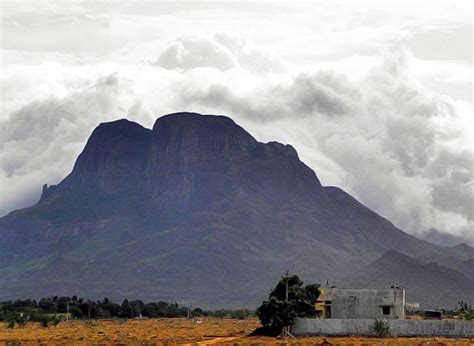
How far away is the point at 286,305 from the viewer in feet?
291

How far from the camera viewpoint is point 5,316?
139m

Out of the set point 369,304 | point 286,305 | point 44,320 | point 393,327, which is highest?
point 369,304

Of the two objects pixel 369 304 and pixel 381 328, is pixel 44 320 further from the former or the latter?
pixel 381 328

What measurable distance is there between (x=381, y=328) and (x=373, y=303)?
398 inches

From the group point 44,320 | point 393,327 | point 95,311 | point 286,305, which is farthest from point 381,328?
point 95,311

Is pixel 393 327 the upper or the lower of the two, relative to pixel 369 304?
lower

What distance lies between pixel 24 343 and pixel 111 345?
796 cm

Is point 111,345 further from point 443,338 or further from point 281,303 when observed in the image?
point 443,338

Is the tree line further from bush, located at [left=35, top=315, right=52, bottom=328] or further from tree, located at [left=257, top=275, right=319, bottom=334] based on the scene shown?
tree, located at [left=257, top=275, right=319, bottom=334]

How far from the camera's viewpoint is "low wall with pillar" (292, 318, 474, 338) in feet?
270

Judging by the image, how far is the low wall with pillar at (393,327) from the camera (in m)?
82.2

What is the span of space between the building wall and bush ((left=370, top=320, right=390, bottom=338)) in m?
8.17

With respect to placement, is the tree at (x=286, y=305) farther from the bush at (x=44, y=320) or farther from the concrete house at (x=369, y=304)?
the bush at (x=44, y=320)

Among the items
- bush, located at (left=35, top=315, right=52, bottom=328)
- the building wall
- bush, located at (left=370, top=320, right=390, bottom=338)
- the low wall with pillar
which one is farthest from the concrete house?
bush, located at (left=35, top=315, right=52, bottom=328)
